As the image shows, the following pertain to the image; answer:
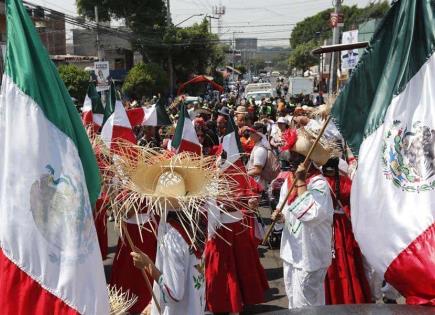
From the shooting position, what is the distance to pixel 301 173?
14.2ft

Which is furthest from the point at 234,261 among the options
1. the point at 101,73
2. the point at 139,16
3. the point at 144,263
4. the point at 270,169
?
the point at 139,16

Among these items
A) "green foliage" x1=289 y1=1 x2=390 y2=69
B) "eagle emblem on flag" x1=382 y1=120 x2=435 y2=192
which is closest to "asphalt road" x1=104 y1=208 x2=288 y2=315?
"eagle emblem on flag" x1=382 y1=120 x2=435 y2=192

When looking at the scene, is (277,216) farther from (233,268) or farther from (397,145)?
(397,145)

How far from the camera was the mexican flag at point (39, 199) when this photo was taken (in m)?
2.58

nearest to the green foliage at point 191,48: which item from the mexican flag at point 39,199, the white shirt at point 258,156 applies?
the white shirt at point 258,156

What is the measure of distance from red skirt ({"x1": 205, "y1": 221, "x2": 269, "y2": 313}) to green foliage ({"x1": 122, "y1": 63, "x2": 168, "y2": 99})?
25.8 m

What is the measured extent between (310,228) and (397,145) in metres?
1.40

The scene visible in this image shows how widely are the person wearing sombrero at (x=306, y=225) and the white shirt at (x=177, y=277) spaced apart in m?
1.21

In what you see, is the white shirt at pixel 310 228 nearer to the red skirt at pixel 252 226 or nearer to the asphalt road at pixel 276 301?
the asphalt road at pixel 276 301

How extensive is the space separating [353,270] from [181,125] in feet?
7.82

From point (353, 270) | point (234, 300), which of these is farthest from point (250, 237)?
point (353, 270)

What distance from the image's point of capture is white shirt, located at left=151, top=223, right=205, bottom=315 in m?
3.32

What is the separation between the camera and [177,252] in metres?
3.36

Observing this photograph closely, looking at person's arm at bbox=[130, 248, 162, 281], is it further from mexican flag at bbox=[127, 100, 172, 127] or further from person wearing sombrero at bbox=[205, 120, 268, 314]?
mexican flag at bbox=[127, 100, 172, 127]
